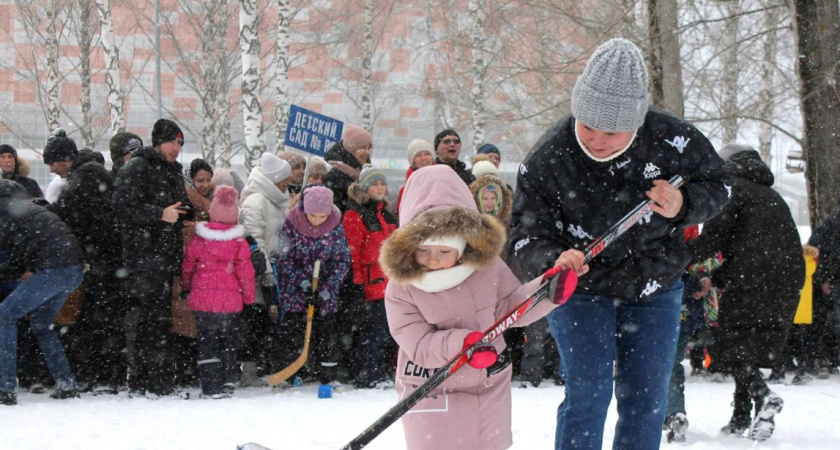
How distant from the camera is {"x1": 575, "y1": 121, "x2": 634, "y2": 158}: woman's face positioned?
10.8 feet

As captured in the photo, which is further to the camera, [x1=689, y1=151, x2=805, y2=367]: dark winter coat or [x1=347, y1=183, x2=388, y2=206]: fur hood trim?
[x1=347, y1=183, x2=388, y2=206]: fur hood trim

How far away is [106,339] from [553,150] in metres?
5.09

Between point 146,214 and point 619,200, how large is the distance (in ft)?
15.0

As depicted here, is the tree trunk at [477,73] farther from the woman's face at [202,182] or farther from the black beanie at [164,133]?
the black beanie at [164,133]

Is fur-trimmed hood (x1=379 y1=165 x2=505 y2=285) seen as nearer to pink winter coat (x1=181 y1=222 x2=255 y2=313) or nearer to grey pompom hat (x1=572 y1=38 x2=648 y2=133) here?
grey pompom hat (x1=572 y1=38 x2=648 y2=133)

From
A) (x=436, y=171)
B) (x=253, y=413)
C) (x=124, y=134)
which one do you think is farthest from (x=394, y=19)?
(x=436, y=171)

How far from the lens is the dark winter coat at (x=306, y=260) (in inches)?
298

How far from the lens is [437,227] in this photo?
3.50 metres

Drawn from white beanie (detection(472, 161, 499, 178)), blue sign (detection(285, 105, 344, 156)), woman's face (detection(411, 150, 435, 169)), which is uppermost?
blue sign (detection(285, 105, 344, 156))

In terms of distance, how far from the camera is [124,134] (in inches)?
324

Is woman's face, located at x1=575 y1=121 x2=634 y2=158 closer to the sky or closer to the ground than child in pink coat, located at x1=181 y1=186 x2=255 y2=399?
closer to the sky

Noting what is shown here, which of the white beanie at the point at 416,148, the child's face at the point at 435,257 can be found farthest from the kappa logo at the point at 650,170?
the white beanie at the point at 416,148

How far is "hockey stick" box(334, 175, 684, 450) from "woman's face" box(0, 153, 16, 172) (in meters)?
7.35

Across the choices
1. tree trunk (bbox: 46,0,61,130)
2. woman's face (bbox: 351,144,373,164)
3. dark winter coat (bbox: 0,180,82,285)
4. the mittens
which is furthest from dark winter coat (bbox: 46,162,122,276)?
tree trunk (bbox: 46,0,61,130)
